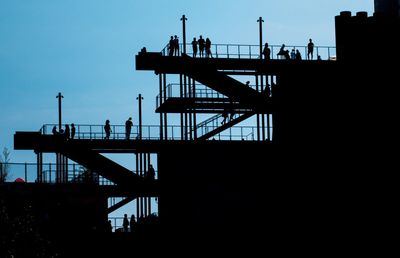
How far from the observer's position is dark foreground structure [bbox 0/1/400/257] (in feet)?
181

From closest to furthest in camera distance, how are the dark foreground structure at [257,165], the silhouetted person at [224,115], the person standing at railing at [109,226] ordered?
the dark foreground structure at [257,165]
the person standing at railing at [109,226]
the silhouetted person at [224,115]

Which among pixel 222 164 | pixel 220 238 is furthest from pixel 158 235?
pixel 222 164

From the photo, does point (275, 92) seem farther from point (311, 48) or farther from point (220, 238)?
point (220, 238)

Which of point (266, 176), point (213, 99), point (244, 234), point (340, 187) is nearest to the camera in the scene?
point (340, 187)

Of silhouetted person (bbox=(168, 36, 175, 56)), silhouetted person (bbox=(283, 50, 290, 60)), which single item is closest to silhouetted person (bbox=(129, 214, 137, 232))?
silhouetted person (bbox=(168, 36, 175, 56))

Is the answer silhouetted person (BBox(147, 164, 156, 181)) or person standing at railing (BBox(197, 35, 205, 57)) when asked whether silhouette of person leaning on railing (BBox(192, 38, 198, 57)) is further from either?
silhouetted person (BBox(147, 164, 156, 181))

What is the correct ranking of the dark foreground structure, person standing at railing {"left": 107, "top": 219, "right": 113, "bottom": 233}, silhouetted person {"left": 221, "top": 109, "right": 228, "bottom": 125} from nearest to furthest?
the dark foreground structure → person standing at railing {"left": 107, "top": 219, "right": 113, "bottom": 233} → silhouetted person {"left": 221, "top": 109, "right": 228, "bottom": 125}

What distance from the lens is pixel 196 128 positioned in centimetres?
7150

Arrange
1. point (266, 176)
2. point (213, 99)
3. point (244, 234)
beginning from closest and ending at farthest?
point (244, 234) → point (266, 176) → point (213, 99)

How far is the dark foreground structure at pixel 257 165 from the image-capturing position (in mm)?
55281

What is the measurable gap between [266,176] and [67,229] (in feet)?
39.2

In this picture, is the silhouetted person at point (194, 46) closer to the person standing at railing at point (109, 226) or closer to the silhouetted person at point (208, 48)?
the silhouetted person at point (208, 48)

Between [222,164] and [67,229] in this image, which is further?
[222,164]

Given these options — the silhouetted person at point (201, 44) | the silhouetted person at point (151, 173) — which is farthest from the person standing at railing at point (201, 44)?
the silhouetted person at point (151, 173)
